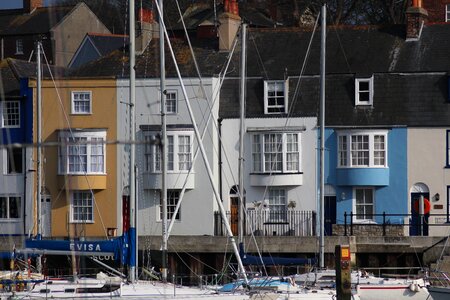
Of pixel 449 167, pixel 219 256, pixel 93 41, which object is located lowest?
pixel 219 256

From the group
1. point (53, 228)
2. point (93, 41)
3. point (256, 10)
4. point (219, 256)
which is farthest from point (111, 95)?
point (256, 10)

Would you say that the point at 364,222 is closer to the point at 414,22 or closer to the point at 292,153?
the point at 292,153

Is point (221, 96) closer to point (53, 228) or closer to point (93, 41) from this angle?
point (53, 228)

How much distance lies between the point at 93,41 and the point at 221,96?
21281mm

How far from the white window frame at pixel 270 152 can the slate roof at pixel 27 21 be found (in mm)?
33512

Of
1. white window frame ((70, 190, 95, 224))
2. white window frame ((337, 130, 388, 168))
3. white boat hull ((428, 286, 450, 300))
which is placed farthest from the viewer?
white window frame ((70, 190, 95, 224))

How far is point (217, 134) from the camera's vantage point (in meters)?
54.7

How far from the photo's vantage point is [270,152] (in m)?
54.6

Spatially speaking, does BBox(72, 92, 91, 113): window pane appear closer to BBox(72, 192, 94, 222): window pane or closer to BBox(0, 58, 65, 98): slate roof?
BBox(0, 58, 65, 98): slate roof

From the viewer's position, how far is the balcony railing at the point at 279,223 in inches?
2057

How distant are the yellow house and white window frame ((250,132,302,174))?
Answer: 20.2 ft

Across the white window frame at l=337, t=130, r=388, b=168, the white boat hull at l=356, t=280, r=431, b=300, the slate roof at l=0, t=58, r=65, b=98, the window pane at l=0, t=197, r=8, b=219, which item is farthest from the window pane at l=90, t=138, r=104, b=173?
the white boat hull at l=356, t=280, r=431, b=300

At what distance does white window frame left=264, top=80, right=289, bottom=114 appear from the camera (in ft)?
182

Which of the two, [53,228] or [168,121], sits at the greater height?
[168,121]
